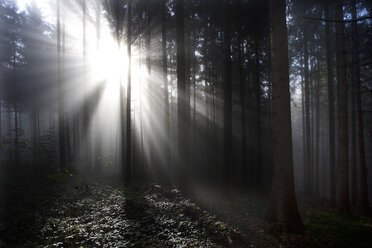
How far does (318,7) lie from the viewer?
13078 millimetres

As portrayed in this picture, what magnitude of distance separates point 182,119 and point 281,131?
17.2 ft

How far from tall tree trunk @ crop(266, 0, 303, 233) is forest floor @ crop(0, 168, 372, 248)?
0.61 metres

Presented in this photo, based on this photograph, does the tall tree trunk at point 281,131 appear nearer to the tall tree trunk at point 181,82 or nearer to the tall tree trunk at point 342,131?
the tall tree trunk at point 181,82

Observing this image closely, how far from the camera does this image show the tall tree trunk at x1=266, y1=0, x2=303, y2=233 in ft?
16.6

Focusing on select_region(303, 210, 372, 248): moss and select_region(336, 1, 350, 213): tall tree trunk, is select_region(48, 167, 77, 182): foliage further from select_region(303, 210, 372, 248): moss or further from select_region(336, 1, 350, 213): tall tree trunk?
select_region(336, 1, 350, 213): tall tree trunk

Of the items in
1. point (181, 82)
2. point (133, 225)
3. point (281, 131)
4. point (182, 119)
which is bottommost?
point (133, 225)

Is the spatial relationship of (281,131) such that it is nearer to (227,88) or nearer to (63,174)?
(227,88)

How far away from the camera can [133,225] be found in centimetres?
541

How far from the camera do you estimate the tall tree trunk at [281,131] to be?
505cm

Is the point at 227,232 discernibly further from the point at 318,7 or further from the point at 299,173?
the point at 299,173

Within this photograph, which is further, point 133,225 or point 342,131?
point 342,131

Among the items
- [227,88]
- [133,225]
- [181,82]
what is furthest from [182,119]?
[133,225]

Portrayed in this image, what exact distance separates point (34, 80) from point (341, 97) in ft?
88.0

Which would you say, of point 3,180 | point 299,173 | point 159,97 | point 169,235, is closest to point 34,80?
point 159,97
